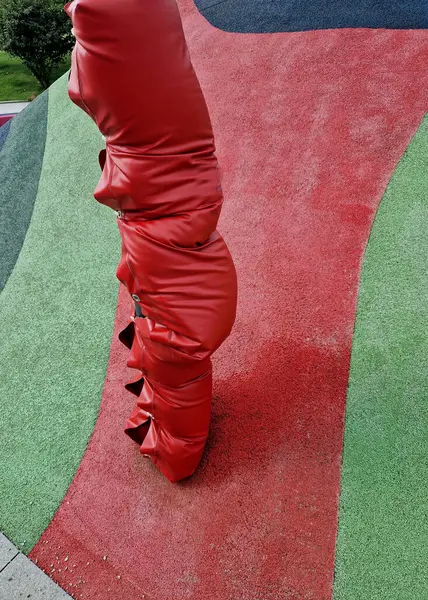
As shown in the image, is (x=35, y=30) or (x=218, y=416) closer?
(x=218, y=416)

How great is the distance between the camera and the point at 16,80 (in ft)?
55.3

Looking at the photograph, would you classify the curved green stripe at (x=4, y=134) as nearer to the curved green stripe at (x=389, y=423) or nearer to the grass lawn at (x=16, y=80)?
the curved green stripe at (x=389, y=423)

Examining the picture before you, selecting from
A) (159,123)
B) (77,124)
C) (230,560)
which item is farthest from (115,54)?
(77,124)

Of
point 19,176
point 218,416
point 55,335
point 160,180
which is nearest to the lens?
point 160,180

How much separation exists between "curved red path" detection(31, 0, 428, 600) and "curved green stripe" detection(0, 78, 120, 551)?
179 millimetres

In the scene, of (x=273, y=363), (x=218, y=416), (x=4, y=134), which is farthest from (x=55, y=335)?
(x=4, y=134)

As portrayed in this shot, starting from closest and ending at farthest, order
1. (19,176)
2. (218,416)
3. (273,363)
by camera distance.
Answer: (218,416), (273,363), (19,176)

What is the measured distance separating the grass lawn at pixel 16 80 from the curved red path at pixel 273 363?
12.0 metres

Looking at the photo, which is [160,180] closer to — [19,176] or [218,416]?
[218,416]

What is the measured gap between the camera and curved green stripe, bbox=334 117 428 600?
2938mm

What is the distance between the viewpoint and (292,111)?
18.2 ft

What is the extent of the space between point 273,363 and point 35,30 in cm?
1365

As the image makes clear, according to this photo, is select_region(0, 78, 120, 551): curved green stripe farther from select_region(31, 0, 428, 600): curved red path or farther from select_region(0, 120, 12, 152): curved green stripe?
select_region(0, 120, 12, 152): curved green stripe

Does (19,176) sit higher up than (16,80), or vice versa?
(19,176)
